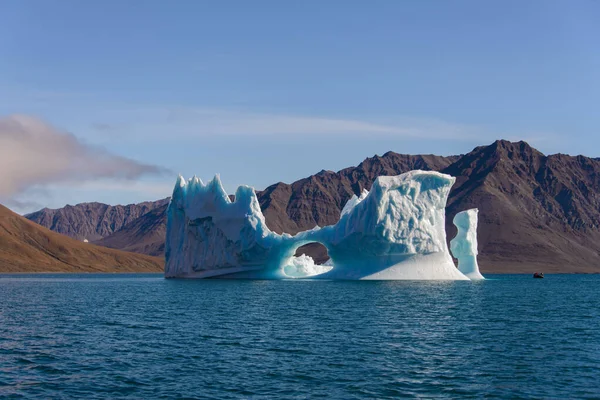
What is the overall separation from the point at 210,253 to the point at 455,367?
55.6 meters

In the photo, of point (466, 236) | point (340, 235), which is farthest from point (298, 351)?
point (466, 236)

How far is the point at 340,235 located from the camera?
69.7m

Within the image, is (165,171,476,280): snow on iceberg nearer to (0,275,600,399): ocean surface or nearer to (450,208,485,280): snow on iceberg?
(450,208,485,280): snow on iceberg

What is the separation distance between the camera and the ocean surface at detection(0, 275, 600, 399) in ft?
69.6

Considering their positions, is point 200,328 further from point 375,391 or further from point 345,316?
point 375,391

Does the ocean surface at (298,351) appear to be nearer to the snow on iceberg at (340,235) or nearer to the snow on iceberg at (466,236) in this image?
the snow on iceberg at (340,235)

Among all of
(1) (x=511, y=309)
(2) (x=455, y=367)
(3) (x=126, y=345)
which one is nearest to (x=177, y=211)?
(1) (x=511, y=309)

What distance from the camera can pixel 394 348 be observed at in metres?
28.5

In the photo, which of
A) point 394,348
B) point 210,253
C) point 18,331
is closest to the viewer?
point 394,348

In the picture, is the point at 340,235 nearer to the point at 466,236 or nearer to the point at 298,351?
the point at 466,236

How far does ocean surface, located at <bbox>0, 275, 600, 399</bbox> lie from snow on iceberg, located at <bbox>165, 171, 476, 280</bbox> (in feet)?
60.9

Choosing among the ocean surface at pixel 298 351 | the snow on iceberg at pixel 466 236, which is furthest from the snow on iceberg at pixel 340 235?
the ocean surface at pixel 298 351

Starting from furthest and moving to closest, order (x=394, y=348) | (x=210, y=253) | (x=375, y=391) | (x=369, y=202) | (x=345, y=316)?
1. (x=210, y=253)
2. (x=369, y=202)
3. (x=345, y=316)
4. (x=394, y=348)
5. (x=375, y=391)

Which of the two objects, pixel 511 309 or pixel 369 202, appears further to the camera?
pixel 369 202
